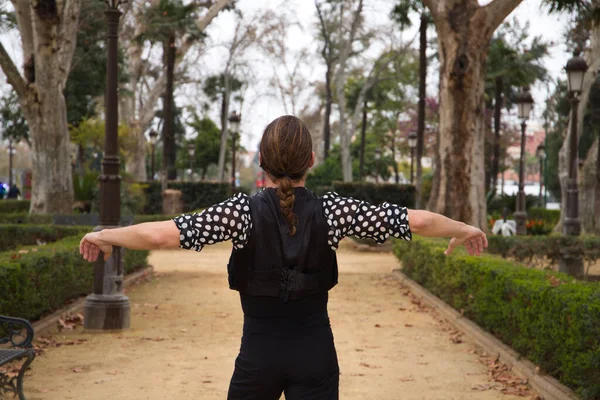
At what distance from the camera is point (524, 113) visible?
24016 mm

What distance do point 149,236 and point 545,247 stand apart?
48.5ft

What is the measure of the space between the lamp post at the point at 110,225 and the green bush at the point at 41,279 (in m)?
0.44

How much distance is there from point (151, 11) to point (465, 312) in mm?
27733

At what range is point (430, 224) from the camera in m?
3.20

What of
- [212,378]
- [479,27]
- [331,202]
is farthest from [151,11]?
[331,202]

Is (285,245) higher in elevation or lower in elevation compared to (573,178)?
lower

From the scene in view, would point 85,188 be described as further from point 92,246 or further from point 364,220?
point 364,220

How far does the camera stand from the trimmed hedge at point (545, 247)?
1648cm

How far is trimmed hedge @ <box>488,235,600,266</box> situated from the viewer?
16.5m

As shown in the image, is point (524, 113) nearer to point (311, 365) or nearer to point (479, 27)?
point (479, 27)

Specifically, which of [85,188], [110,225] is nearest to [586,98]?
[85,188]

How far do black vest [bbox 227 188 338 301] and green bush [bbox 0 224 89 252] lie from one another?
13924mm

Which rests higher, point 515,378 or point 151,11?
point 151,11

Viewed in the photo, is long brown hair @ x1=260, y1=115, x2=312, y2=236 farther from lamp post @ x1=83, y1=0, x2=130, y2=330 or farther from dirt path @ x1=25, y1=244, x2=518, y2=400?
lamp post @ x1=83, y1=0, x2=130, y2=330
